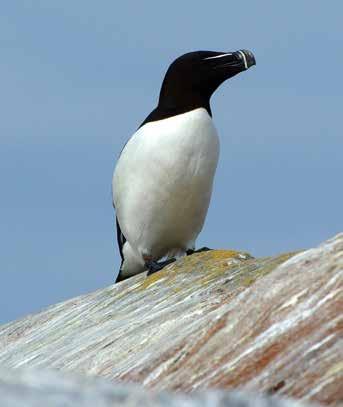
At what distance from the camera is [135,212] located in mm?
14172

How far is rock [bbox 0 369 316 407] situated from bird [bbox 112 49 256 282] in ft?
26.1

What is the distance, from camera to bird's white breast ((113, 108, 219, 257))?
1352 cm

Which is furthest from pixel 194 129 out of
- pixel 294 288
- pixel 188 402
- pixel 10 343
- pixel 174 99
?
pixel 188 402

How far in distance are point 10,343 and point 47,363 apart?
75.9 inches

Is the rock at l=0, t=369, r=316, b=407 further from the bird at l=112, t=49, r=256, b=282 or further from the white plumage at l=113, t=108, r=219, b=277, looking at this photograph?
the white plumage at l=113, t=108, r=219, b=277

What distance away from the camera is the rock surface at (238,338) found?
24.6 feet

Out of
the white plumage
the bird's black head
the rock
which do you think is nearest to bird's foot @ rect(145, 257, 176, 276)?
the white plumage

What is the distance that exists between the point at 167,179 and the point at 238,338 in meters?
5.73

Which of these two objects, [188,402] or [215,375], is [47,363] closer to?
[215,375]

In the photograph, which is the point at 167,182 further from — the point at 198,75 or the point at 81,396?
the point at 81,396

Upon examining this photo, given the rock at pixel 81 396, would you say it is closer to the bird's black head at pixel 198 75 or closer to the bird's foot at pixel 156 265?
the bird's foot at pixel 156 265

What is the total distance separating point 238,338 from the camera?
803cm

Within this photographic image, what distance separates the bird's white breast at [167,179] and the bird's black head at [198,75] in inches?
12.0

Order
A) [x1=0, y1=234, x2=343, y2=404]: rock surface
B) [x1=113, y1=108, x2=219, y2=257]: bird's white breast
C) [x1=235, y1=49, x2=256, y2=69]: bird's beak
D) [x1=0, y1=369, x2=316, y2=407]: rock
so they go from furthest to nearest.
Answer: [x1=235, y1=49, x2=256, y2=69]: bird's beak → [x1=113, y1=108, x2=219, y2=257]: bird's white breast → [x1=0, y1=234, x2=343, y2=404]: rock surface → [x1=0, y1=369, x2=316, y2=407]: rock
